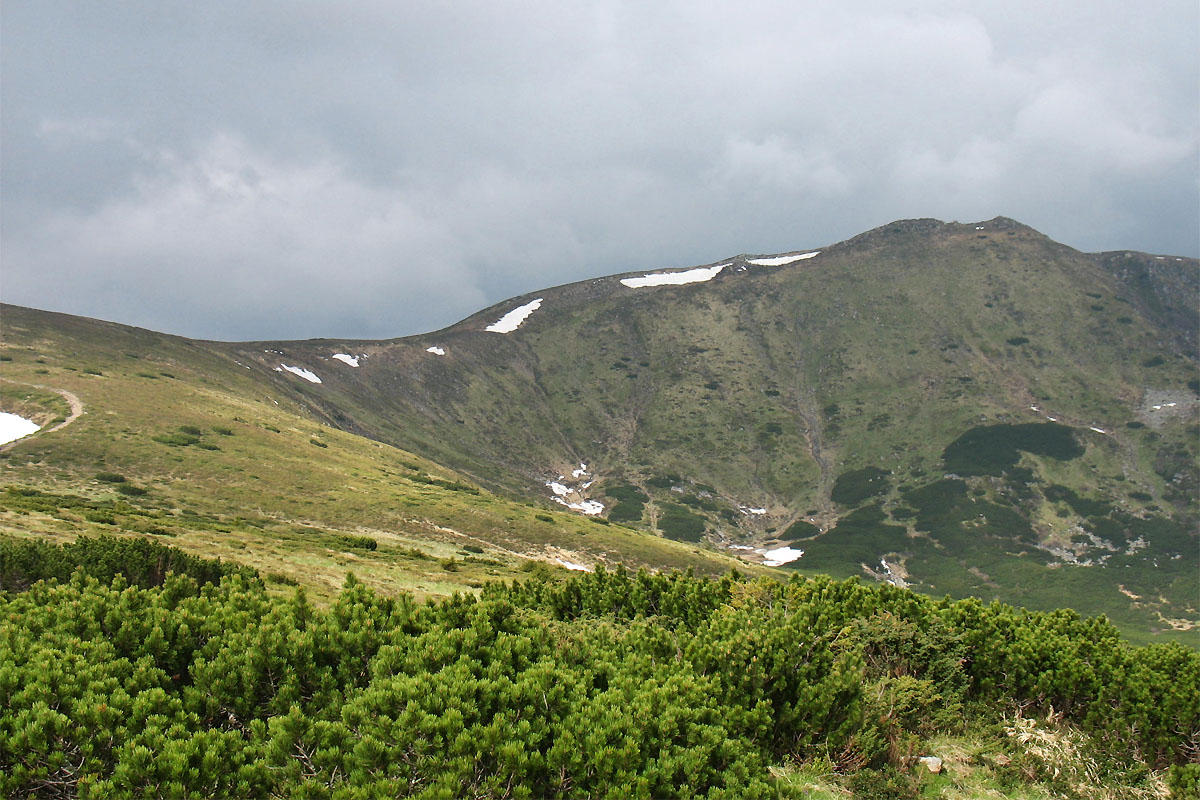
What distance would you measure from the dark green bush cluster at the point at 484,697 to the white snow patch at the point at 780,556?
119 m

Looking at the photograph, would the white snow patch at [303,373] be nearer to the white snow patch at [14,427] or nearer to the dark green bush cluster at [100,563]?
the white snow patch at [14,427]

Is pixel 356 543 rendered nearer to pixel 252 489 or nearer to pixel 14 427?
pixel 252 489

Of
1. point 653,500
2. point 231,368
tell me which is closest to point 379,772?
point 231,368

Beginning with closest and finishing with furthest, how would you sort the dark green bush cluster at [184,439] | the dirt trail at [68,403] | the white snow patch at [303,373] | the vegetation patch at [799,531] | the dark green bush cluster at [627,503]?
the dirt trail at [68,403]
the dark green bush cluster at [184,439]
the vegetation patch at [799,531]
the dark green bush cluster at [627,503]
the white snow patch at [303,373]

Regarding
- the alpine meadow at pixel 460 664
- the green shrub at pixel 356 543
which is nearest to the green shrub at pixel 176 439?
the alpine meadow at pixel 460 664

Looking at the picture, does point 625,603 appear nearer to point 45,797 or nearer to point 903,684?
point 903,684

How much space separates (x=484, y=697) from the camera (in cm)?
972

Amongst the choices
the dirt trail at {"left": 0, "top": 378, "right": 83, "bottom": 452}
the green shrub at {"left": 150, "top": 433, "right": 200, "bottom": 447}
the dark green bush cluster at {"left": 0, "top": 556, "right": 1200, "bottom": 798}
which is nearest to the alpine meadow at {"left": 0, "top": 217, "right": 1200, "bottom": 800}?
the dark green bush cluster at {"left": 0, "top": 556, "right": 1200, "bottom": 798}

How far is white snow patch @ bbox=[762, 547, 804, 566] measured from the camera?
5276 inches

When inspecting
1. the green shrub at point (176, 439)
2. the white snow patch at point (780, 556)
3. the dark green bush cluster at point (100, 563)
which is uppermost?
the dark green bush cluster at point (100, 563)

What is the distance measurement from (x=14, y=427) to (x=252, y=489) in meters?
30.1

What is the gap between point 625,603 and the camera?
2019cm

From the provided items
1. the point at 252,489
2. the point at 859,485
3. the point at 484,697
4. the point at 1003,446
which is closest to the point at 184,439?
the point at 252,489

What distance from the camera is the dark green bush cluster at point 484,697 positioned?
28.5 ft
